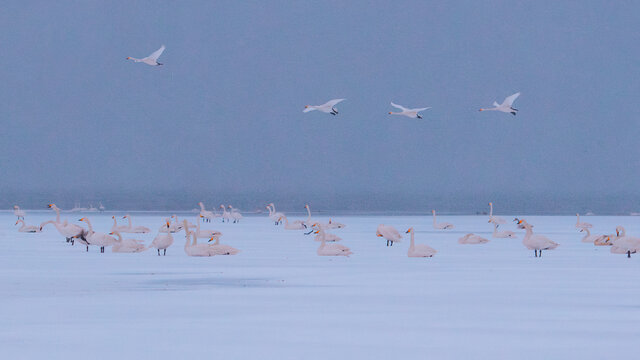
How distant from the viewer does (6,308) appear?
1333 cm

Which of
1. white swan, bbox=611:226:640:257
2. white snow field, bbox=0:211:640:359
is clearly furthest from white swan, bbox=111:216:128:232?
white swan, bbox=611:226:640:257

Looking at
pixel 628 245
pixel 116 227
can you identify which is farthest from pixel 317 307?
pixel 116 227

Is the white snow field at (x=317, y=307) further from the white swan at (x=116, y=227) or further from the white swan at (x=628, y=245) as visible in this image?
the white swan at (x=116, y=227)

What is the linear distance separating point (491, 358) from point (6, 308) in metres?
6.32

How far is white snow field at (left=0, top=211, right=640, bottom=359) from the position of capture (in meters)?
10.5

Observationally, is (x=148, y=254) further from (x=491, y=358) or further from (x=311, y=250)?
(x=491, y=358)

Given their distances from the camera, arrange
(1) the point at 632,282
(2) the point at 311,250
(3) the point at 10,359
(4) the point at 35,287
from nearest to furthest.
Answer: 1. (3) the point at 10,359
2. (4) the point at 35,287
3. (1) the point at 632,282
4. (2) the point at 311,250

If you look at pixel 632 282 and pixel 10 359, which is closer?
pixel 10 359

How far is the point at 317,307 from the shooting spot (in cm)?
1376

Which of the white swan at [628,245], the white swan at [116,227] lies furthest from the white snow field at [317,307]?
the white swan at [116,227]

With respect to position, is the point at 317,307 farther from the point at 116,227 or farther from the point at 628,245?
the point at 116,227

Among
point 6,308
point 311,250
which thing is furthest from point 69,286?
point 311,250

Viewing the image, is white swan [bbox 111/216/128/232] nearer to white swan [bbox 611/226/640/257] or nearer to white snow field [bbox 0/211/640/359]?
white snow field [bbox 0/211/640/359]

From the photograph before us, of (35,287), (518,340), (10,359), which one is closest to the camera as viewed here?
(10,359)
